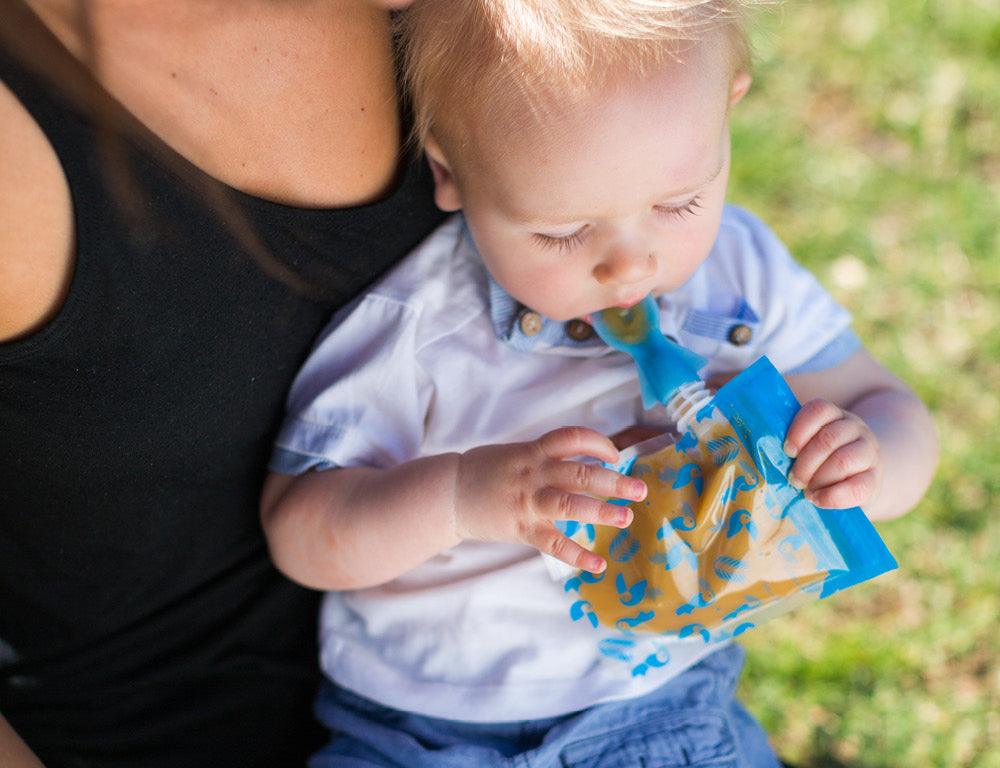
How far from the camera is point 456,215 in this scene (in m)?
1.58

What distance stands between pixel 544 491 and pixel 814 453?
302mm

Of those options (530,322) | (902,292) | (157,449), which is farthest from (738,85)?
(902,292)

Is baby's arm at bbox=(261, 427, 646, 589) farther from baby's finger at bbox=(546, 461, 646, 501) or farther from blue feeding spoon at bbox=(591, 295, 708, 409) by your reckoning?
blue feeding spoon at bbox=(591, 295, 708, 409)

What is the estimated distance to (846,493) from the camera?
1.25 metres

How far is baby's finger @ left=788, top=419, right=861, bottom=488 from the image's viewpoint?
1.27 m

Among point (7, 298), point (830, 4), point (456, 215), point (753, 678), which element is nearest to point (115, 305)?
point (7, 298)

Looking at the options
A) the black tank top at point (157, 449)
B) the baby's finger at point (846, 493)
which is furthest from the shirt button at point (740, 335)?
the black tank top at point (157, 449)

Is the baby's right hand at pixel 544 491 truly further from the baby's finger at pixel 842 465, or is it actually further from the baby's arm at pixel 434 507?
the baby's finger at pixel 842 465

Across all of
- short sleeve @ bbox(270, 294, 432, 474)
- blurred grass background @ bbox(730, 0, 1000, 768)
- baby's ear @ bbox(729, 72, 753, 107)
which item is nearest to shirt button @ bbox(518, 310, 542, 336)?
short sleeve @ bbox(270, 294, 432, 474)

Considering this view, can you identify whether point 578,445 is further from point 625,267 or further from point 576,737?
point 576,737

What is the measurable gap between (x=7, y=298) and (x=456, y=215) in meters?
0.63

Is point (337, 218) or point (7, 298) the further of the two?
point (337, 218)

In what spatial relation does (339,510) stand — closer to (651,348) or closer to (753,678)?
(651,348)

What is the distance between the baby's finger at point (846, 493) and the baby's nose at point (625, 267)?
326 mm
